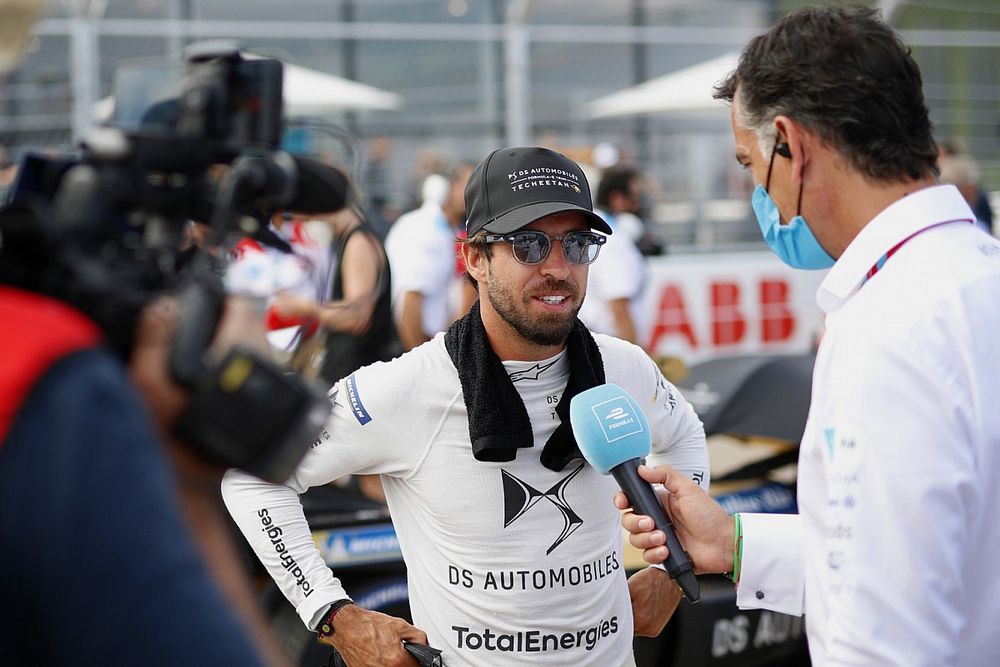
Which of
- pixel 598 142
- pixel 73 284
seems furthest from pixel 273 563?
pixel 598 142

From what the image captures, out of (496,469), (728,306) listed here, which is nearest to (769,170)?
(496,469)

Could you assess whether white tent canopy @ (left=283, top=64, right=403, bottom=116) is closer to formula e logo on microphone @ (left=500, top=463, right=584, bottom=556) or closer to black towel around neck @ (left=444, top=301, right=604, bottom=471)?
black towel around neck @ (left=444, top=301, right=604, bottom=471)

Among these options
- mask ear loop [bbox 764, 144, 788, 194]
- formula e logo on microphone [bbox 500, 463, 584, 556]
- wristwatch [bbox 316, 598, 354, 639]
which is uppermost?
mask ear loop [bbox 764, 144, 788, 194]

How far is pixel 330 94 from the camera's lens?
9.95 meters

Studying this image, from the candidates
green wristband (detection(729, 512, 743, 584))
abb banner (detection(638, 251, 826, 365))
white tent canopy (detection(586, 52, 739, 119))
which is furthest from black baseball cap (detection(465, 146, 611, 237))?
white tent canopy (detection(586, 52, 739, 119))

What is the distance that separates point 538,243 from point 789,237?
30.9 inches

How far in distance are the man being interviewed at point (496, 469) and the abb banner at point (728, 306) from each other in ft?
20.9

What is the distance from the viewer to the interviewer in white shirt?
5.21 feet

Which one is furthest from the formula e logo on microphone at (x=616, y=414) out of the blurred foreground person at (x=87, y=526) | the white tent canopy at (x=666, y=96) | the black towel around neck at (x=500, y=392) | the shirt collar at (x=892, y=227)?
the white tent canopy at (x=666, y=96)

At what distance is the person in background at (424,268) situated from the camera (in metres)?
7.11

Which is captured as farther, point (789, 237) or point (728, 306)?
point (728, 306)

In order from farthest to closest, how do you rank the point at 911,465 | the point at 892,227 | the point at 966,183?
the point at 966,183
the point at 892,227
the point at 911,465

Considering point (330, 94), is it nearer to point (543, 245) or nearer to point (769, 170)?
point (543, 245)

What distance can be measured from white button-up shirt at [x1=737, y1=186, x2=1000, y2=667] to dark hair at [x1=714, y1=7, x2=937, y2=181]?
0.51ft
